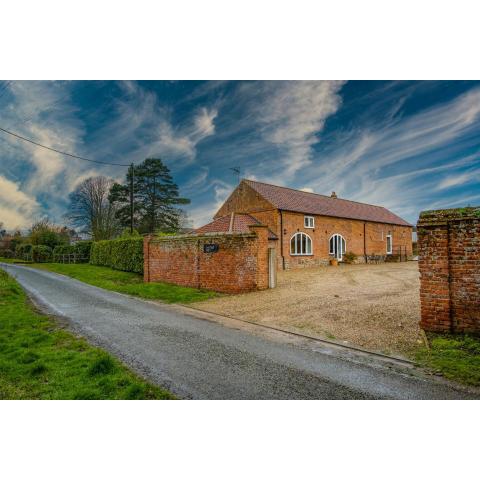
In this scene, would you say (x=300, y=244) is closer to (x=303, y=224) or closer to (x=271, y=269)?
(x=303, y=224)

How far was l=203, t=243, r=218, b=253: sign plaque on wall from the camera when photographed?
41.0ft

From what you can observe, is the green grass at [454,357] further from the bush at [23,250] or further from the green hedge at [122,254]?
the bush at [23,250]

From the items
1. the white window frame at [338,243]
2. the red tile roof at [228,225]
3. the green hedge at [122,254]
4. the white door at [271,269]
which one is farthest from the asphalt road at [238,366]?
the white window frame at [338,243]

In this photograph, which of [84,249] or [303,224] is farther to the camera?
[84,249]

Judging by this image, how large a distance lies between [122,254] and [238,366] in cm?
1957

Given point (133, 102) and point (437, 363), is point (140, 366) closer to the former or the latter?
point (437, 363)

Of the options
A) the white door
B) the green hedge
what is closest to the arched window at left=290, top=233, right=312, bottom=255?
the green hedge

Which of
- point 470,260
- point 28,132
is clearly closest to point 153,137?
point 28,132

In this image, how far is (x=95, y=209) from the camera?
37781mm

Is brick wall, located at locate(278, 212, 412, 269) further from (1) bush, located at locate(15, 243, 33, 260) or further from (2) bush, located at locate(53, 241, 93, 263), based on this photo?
(1) bush, located at locate(15, 243, 33, 260)

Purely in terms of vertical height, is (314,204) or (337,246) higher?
(314,204)

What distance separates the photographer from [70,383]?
3850 millimetres

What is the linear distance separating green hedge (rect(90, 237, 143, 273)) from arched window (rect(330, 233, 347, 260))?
16.9 meters

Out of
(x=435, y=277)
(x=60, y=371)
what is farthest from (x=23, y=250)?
(x=435, y=277)
